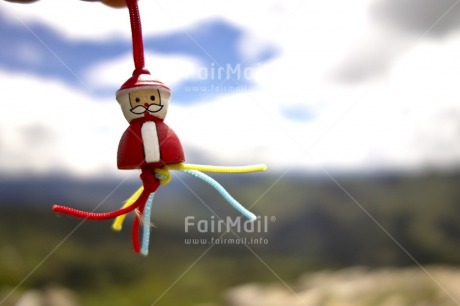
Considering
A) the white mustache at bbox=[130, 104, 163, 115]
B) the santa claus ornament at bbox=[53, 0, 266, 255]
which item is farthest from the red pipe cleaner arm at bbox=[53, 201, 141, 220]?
the white mustache at bbox=[130, 104, 163, 115]

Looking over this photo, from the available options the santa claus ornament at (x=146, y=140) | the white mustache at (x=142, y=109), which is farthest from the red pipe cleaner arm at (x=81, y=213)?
the white mustache at (x=142, y=109)

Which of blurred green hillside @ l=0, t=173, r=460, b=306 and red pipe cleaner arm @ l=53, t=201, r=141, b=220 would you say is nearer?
red pipe cleaner arm @ l=53, t=201, r=141, b=220

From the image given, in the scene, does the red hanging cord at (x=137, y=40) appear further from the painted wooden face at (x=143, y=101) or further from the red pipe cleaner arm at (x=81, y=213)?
the red pipe cleaner arm at (x=81, y=213)

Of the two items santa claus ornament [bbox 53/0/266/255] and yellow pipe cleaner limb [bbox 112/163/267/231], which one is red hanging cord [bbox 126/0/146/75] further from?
yellow pipe cleaner limb [bbox 112/163/267/231]

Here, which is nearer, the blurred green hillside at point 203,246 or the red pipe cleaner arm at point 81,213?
the red pipe cleaner arm at point 81,213

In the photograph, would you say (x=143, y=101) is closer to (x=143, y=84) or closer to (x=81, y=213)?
(x=143, y=84)

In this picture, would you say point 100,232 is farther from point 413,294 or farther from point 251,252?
point 413,294

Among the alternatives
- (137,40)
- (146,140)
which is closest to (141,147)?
(146,140)

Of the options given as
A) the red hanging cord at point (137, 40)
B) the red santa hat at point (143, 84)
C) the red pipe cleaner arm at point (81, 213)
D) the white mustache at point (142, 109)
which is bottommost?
the red pipe cleaner arm at point (81, 213)
